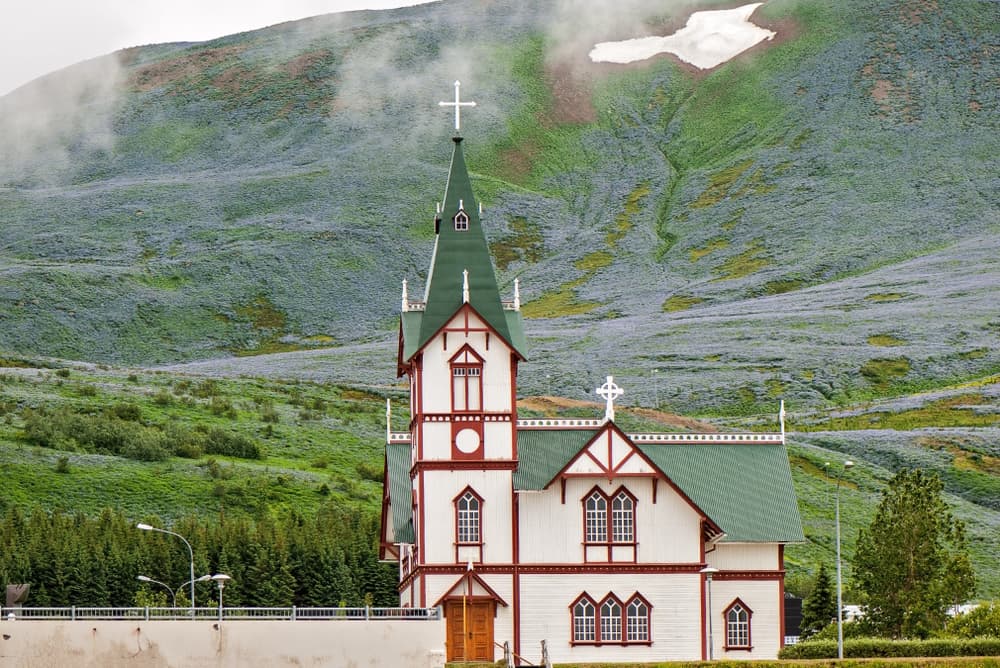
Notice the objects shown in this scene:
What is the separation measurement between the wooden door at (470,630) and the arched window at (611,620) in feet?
13.8

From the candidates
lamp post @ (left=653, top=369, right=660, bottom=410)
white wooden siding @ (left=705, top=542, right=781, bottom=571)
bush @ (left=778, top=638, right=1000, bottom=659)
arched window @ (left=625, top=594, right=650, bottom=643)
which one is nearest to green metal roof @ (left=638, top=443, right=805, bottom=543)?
white wooden siding @ (left=705, top=542, right=781, bottom=571)

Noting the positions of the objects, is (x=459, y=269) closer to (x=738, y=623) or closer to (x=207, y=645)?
(x=738, y=623)

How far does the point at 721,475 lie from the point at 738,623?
20.5 ft

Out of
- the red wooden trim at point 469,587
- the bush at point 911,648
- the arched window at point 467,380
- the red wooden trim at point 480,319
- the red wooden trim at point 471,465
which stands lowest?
the bush at point 911,648

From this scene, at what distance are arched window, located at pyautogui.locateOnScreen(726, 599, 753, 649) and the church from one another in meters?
0.05

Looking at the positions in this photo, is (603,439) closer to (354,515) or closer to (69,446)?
(354,515)

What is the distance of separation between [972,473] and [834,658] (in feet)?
238

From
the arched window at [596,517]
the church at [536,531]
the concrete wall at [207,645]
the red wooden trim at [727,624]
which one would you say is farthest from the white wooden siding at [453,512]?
the concrete wall at [207,645]

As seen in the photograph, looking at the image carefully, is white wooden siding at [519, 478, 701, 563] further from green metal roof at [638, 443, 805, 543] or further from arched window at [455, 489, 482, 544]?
arched window at [455, 489, 482, 544]

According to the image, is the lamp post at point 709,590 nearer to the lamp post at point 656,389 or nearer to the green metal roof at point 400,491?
the green metal roof at point 400,491

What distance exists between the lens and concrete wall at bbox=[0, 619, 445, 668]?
60719 mm

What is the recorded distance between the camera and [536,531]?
73.5m

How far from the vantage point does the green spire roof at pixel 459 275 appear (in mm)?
74250

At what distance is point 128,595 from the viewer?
89.0 metres
